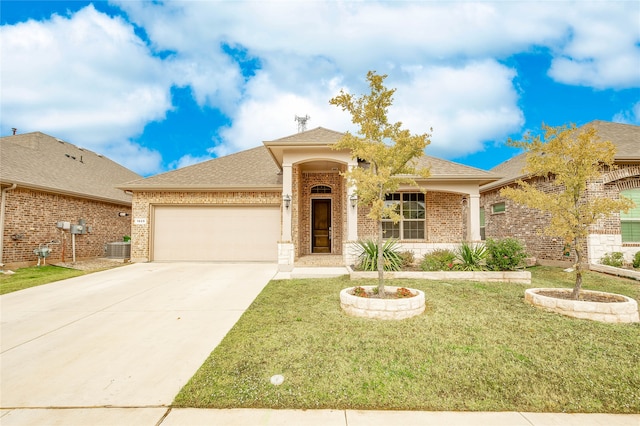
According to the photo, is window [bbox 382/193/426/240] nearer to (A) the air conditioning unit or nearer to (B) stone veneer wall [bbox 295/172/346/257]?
(B) stone veneer wall [bbox 295/172/346/257]

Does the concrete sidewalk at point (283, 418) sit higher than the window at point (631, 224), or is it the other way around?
the window at point (631, 224)

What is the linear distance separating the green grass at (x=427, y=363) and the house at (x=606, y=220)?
234 inches

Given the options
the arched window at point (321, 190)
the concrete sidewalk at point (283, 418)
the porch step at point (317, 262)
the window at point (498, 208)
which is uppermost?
the arched window at point (321, 190)

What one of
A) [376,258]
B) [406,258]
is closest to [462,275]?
[406,258]

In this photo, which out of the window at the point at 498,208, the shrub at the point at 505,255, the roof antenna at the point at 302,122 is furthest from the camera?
the roof antenna at the point at 302,122

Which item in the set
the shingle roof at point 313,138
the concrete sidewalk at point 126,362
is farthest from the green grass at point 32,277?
the shingle roof at point 313,138

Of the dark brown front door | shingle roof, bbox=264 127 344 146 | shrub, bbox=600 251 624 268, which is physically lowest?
shrub, bbox=600 251 624 268

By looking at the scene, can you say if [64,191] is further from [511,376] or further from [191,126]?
[191,126]

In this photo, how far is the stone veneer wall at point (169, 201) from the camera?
11.9 m

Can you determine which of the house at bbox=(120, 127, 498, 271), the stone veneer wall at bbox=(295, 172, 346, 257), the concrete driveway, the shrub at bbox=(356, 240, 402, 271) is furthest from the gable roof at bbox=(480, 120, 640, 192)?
the concrete driveway

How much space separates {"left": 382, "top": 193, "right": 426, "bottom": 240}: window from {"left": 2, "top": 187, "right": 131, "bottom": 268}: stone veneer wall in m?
12.9

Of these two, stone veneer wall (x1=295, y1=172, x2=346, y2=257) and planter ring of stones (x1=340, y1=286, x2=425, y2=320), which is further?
stone veneer wall (x1=295, y1=172, x2=346, y2=257)

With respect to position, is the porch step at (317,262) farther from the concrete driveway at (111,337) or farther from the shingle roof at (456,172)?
the shingle roof at (456,172)

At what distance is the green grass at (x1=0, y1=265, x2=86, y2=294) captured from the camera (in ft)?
24.2
